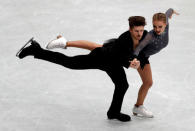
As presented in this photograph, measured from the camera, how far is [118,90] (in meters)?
6.34

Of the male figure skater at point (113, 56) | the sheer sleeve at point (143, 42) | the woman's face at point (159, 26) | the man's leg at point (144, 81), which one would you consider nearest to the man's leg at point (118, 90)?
the male figure skater at point (113, 56)

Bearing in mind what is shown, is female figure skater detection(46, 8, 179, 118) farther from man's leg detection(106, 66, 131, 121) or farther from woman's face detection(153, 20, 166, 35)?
man's leg detection(106, 66, 131, 121)

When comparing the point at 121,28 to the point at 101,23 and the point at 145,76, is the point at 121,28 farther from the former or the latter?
the point at 145,76

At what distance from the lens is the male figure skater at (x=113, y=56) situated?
5902 mm

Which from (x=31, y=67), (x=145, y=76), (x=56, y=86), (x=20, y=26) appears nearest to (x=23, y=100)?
(x=56, y=86)

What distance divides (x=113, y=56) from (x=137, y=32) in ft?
1.42

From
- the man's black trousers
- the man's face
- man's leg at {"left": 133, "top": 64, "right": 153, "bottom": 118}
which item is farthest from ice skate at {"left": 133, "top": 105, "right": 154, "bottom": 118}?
the man's face

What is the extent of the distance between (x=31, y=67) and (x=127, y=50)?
8.40 feet

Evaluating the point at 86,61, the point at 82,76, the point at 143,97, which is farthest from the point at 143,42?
the point at 82,76

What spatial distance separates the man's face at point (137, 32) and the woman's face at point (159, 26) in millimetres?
160

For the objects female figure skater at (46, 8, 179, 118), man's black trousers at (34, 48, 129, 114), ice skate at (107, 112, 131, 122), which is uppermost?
female figure skater at (46, 8, 179, 118)

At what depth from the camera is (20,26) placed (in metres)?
9.73

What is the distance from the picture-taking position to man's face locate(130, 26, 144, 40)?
5.86 m

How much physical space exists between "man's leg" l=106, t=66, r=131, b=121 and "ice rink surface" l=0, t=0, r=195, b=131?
12cm
